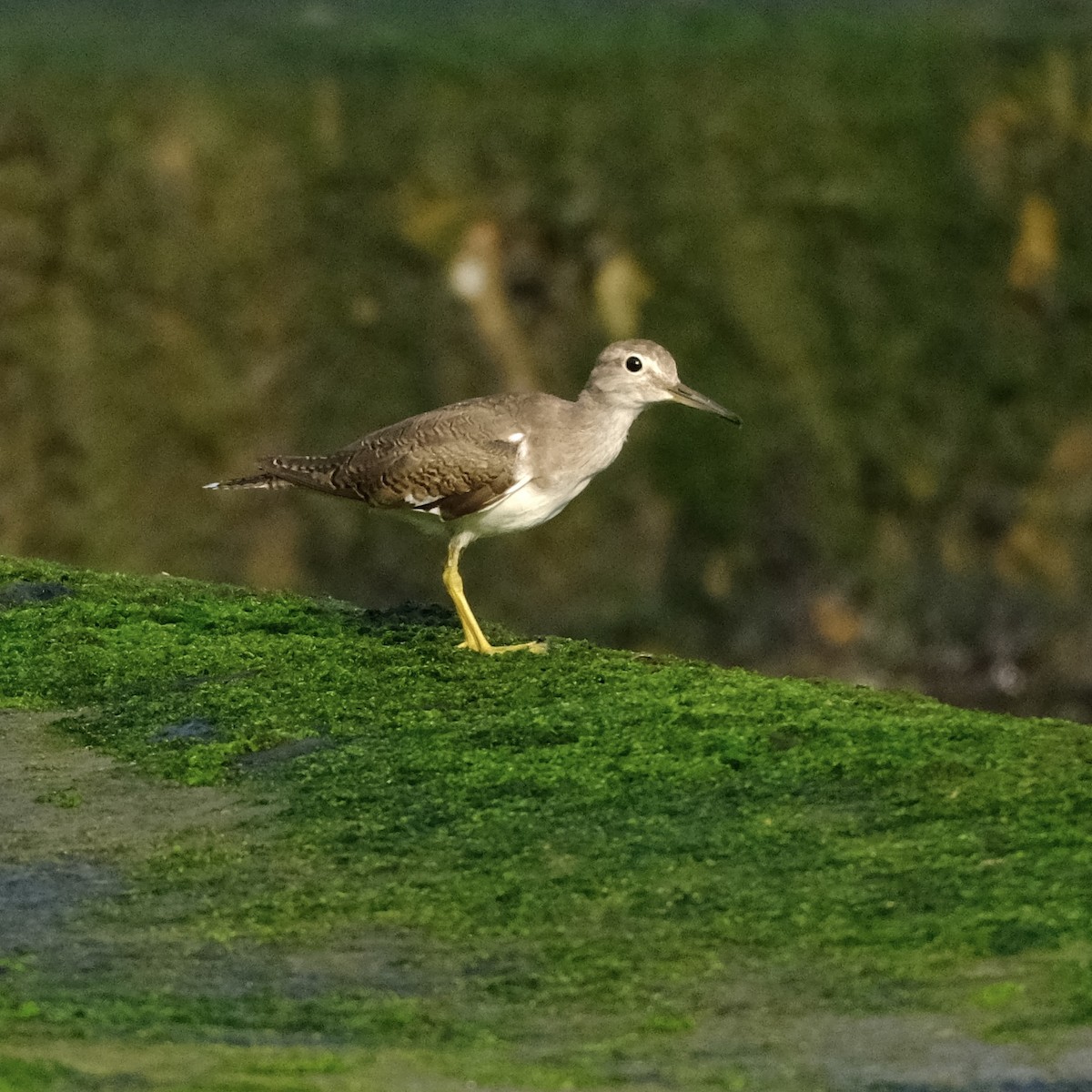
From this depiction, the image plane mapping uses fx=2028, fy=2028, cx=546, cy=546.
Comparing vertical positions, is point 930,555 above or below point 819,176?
below

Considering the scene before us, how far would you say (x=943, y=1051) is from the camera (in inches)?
175

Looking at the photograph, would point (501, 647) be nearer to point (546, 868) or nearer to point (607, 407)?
point (607, 407)

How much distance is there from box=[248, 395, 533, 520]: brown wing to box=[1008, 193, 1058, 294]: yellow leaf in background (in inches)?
243

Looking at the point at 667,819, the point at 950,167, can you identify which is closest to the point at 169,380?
the point at 950,167

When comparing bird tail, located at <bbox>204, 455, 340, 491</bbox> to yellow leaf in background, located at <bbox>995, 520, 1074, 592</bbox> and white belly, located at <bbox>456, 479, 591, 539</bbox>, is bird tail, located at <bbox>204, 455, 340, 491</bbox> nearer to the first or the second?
white belly, located at <bbox>456, 479, 591, 539</bbox>

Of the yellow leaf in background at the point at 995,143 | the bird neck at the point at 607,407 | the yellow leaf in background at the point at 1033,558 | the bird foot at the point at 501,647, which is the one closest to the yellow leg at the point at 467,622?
the bird foot at the point at 501,647

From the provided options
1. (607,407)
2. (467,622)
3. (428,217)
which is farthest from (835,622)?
(467,622)

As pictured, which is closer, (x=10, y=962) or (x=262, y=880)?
(x=10, y=962)

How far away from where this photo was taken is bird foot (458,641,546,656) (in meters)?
8.19

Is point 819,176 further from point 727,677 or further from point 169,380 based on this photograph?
point 727,677

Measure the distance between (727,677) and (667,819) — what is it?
1594mm

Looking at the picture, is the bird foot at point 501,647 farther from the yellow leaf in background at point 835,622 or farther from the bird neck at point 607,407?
the yellow leaf in background at point 835,622

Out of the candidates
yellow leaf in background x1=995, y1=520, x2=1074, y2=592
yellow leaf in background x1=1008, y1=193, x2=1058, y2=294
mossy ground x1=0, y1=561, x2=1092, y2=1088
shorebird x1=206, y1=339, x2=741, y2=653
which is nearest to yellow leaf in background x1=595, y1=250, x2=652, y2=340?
yellow leaf in background x1=1008, y1=193, x2=1058, y2=294

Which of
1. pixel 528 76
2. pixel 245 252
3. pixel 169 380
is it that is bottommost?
pixel 169 380
